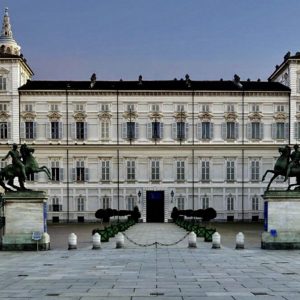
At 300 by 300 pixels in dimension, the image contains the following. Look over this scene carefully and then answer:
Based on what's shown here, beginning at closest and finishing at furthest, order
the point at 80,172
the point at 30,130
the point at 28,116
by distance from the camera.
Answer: the point at 28,116
the point at 30,130
the point at 80,172

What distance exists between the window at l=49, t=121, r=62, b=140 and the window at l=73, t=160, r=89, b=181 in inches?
149

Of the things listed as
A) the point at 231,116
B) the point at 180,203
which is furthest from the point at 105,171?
the point at 231,116

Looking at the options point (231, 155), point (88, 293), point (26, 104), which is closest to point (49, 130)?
point (26, 104)

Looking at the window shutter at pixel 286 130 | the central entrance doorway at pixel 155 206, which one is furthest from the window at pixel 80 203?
the window shutter at pixel 286 130

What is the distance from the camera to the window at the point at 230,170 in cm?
6712

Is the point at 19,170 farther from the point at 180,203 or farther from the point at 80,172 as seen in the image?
the point at 180,203

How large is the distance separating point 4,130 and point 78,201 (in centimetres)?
1179

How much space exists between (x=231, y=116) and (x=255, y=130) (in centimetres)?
332

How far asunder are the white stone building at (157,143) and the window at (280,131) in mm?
118

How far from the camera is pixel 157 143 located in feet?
221

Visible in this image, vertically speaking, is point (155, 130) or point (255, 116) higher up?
point (255, 116)

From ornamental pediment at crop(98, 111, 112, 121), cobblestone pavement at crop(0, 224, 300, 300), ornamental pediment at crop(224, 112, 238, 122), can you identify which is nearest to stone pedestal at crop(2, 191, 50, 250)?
cobblestone pavement at crop(0, 224, 300, 300)

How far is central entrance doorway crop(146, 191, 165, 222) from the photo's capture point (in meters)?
67.6

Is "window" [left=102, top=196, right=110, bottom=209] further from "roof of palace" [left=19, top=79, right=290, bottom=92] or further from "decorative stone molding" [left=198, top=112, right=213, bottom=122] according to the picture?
"decorative stone molding" [left=198, top=112, right=213, bottom=122]
